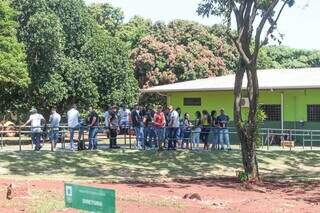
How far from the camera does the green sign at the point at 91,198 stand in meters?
5.97

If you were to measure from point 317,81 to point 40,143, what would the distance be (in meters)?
14.7

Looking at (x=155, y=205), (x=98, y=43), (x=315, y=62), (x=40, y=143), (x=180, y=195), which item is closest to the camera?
(x=155, y=205)

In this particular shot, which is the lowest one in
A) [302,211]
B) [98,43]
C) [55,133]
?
[302,211]

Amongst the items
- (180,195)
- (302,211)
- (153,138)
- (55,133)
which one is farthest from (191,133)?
(302,211)

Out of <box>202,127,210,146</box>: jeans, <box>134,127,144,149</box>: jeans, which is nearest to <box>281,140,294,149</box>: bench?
<box>202,127,210,146</box>: jeans

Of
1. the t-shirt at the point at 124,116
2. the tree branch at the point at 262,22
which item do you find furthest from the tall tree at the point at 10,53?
the tree branch at the point at 262,22

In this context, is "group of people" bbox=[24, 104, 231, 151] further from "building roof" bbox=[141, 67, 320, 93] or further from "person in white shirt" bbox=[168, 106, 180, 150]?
"building roof" bbox=[141, 67, 320, 93]

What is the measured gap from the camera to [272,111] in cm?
3284

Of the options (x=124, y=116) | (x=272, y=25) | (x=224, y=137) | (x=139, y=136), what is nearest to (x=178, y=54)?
(x=224, y=137)

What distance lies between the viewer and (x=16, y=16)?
1284 inches

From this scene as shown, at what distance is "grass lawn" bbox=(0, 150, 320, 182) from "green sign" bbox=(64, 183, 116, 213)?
10331mm

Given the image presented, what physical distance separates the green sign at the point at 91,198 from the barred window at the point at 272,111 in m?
26.8

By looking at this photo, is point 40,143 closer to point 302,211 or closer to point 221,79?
point 302,211

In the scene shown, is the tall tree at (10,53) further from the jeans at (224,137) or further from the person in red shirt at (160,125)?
the jeans at (224,137)
